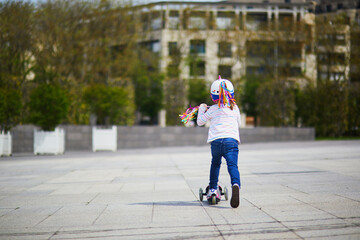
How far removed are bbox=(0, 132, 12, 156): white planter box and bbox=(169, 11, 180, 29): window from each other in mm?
21803

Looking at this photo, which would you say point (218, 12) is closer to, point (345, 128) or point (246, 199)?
point (345, 128)

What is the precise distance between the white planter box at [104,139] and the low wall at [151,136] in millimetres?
1536

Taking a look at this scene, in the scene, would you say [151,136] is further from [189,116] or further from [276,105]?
[189,116]

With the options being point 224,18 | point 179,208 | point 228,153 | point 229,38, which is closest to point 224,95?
point 228,153

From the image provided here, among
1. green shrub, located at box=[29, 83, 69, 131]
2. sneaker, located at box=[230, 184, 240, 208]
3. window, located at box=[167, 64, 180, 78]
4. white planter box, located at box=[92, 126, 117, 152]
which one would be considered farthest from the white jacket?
window, located at box=[167, 64, 180, 78]

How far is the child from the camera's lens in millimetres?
5898

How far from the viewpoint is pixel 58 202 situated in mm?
6715

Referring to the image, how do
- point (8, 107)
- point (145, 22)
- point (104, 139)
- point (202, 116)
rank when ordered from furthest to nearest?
1. point (145, 22)
2. point (104, 139)
3. point (8, 107)
4. point (202, 116)

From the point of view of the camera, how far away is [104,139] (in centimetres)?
2130

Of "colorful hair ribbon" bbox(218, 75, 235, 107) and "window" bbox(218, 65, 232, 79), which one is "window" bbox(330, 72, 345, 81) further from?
"colorful hair ribbon" bbox(218, 75, 235, 107)

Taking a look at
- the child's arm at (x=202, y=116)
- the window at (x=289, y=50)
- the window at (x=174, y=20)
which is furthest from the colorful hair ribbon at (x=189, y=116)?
the window at (x=174, y=20)

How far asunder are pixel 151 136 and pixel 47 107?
6430 millimetres

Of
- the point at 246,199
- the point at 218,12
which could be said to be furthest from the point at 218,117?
the point at 218,12

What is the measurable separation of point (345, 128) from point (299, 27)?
26.8 feet
